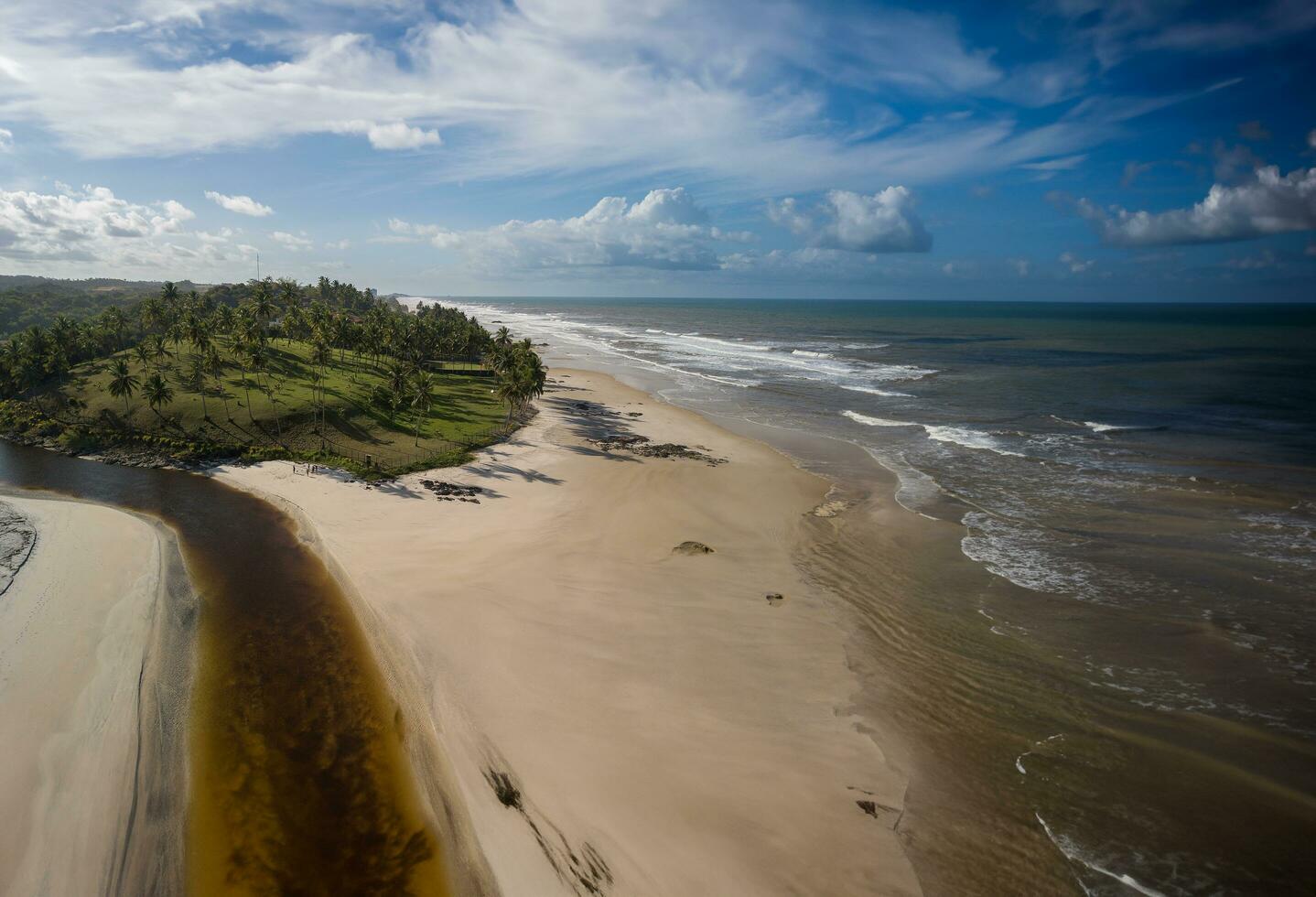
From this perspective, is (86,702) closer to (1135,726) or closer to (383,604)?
(383,604)

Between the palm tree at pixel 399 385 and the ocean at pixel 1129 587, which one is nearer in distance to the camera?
the ocean at pixel 1129 587

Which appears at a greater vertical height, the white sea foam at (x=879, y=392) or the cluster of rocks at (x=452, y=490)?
the white sea foam at (x=879, y=392)

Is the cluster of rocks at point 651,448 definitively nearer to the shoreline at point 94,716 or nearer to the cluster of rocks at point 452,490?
the cluster of rocks at point 452,490

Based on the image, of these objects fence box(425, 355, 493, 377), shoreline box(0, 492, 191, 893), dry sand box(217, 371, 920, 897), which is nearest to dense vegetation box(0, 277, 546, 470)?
fence box(425, 355, 493, 377)

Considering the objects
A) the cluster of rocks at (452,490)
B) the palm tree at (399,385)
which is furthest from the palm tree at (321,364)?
the cluster of rocks at (452,490)

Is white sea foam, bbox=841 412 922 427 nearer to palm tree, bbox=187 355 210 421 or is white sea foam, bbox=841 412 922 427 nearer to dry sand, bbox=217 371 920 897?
dry sand, bbox=217 371 920 897

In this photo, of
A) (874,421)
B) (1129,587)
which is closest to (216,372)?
(874,421)
